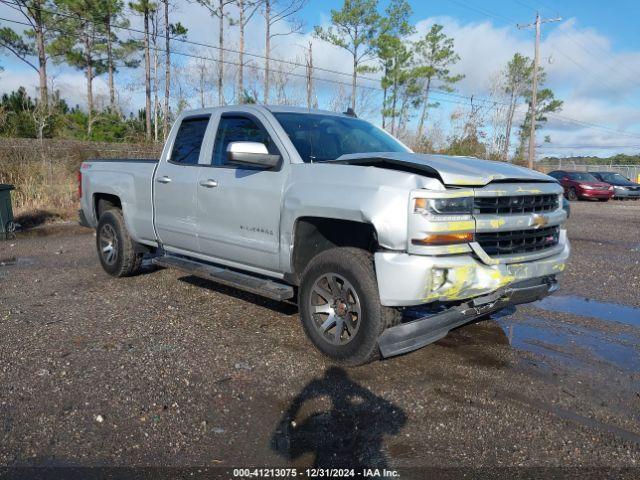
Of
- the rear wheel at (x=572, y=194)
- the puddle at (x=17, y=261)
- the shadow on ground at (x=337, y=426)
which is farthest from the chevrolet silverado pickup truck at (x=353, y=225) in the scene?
the rear wheel at (x=572, y=194)

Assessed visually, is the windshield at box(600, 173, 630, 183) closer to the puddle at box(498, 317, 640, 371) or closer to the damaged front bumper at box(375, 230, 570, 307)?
the puddle at box(498, 317, 640, 371)

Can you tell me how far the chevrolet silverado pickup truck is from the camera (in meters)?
3.46

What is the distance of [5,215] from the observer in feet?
35.3

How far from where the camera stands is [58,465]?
274 centimetres

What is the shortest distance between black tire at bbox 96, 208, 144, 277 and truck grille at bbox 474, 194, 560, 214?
450cm

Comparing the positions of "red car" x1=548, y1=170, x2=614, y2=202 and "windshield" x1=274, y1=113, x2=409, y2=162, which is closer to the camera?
"windshield" x1=274, y1=113, x2=409, y2=162

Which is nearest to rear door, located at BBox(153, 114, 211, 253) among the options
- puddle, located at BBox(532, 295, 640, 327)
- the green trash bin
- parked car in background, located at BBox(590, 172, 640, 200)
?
puddle, located at BBox(532, 295, 640, 327)

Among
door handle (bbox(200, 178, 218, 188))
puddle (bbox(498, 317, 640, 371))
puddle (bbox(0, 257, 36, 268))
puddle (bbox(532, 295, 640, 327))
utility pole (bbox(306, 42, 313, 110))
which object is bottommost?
puddle (bbox(0, 257, 36, 268))

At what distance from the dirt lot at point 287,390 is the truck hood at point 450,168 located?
1.44 metres

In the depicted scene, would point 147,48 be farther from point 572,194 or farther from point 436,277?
point 436,277

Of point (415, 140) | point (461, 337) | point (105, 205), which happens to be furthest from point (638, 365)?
point (415, 140)

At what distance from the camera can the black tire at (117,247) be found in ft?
21.4

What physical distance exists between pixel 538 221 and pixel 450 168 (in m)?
0.89

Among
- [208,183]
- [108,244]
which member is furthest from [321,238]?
[108,244]
